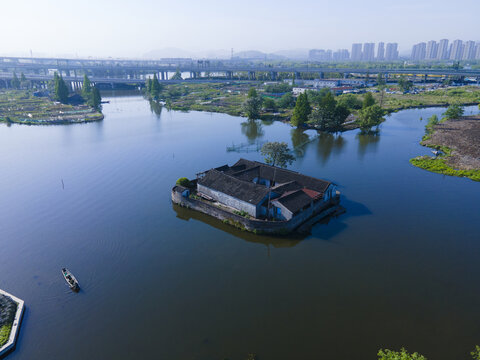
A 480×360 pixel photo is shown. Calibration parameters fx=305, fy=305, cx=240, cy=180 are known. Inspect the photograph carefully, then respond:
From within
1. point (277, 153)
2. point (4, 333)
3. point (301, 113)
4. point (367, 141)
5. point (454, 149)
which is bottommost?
point (4, 333)

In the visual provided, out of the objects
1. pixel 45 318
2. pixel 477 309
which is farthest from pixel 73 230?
pixel 477 309

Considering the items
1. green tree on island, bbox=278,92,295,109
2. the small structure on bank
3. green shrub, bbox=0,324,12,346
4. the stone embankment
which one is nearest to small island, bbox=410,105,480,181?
the small structure on bank

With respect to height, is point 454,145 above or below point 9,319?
above

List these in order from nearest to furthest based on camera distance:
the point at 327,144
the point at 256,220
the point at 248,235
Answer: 1. the point at 256,220
2. the point at 248,235
3. the point at 327,144

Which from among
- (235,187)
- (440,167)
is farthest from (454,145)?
(235,187)

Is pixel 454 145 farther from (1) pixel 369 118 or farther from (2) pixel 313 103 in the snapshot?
(2) pixel 313 103

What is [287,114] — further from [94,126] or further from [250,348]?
[250,348]

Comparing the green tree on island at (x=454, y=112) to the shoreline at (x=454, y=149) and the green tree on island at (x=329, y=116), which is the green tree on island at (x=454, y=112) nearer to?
the shoreline at (x=454, y=149)
